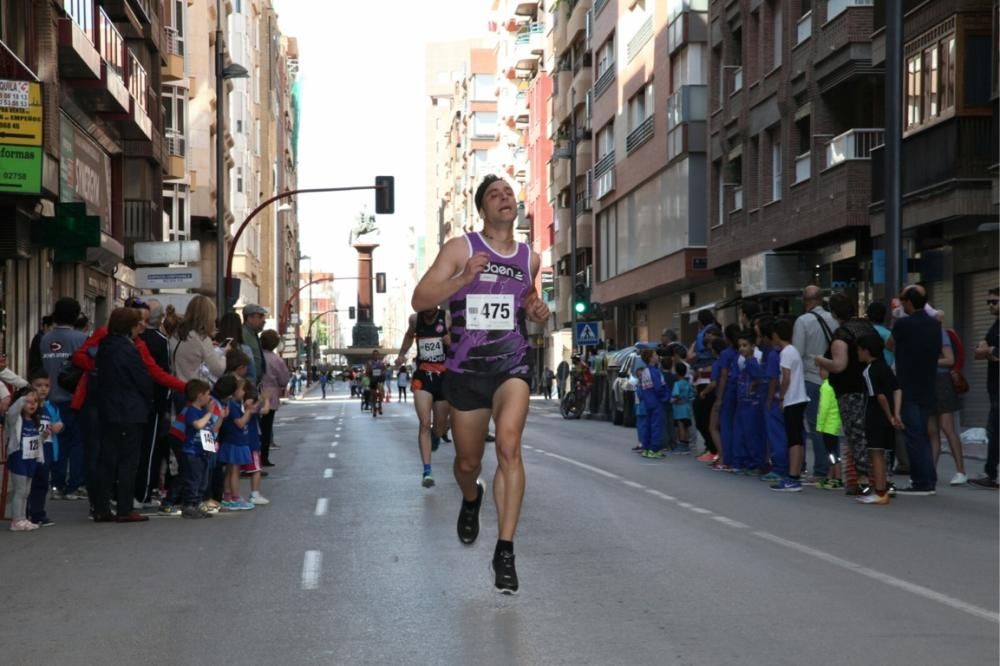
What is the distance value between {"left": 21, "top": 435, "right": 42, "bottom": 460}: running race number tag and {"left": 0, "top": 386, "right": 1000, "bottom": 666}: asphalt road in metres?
0.58

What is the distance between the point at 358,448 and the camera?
24.6 meters

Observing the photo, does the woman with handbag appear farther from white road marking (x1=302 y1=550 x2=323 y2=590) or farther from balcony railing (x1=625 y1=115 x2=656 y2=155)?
balcony railing (x1=625 y1=115 x2=656 y2=155)

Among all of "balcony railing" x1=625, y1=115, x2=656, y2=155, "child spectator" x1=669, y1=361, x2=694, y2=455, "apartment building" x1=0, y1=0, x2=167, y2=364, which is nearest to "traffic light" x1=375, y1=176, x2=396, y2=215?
"apartment building" x1=0, y1=0, x2=167, y2=364

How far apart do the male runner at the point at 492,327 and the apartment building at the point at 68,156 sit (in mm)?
14486

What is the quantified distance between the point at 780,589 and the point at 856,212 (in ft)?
79.2

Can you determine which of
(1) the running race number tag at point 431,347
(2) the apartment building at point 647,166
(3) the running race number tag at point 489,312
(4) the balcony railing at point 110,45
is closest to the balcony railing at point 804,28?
(2) the apartment building at point 647,166

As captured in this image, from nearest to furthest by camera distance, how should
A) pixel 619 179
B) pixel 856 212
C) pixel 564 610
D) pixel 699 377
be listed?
1. pixel 564 610
2. pixel 699 377
3. pixel 856 212
4. pixel 619 179

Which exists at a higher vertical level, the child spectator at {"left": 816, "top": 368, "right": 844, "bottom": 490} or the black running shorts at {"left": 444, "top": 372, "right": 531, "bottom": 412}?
the black running shorts at {"left": 444, "top": 372, "right": 531, "bottom": 412}

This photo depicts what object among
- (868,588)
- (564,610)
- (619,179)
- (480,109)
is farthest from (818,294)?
(480,109)

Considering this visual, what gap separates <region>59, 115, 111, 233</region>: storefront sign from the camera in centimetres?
2803

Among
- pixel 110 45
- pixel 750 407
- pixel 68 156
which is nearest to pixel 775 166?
pixel 110 45

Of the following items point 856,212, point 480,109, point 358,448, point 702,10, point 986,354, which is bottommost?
point 358,448

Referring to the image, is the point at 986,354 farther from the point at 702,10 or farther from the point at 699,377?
the point at 702,10

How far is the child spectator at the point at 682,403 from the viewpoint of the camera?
23031 millimetres
